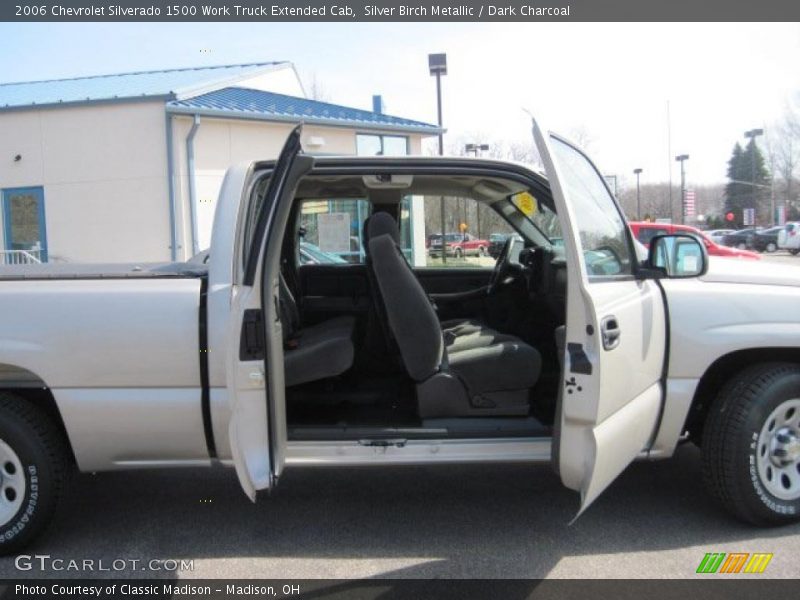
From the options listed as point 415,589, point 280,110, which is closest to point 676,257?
point 415,589

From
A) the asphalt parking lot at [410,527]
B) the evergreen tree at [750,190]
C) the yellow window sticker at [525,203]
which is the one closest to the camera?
the asphalt parking lot at [410,527]

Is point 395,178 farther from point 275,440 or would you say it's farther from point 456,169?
point 275,440

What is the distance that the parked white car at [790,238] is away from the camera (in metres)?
36.2

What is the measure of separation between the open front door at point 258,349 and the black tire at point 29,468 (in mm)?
1090

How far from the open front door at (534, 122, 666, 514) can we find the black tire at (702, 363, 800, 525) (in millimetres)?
356

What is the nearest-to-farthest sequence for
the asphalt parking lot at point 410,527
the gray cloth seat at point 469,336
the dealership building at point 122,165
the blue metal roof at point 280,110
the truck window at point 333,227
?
the asphalt parking lot at point 410,527 → the gray cloth seat at point 469,336 → the truck window at point 333,227 → the dealership building at point 122,165 → the blue metal roof at point 280,110

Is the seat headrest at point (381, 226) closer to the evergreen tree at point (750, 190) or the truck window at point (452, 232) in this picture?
the truck window at point (452, 232)

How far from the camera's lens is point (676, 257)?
11.7 ft

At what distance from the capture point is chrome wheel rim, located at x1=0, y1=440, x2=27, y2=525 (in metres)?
3.42

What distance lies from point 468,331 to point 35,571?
9.25ft

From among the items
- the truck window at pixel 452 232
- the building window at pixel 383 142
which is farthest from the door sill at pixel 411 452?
the building window at pixel 383 142

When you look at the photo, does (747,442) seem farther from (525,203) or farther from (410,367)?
(525,203)

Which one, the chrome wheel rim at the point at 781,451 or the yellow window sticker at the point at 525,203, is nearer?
the chrome wheel rim at the point at 781,451

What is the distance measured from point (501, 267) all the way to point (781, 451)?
2.44 metres
